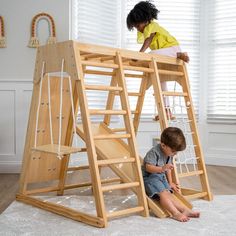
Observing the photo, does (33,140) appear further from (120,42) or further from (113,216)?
(120,42)

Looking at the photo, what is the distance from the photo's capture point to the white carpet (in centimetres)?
235

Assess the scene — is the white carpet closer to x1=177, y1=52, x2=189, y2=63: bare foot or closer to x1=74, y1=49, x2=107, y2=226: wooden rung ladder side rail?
x1=74, y1=49, x2=107, y2=226: wooden rung ladder side rail

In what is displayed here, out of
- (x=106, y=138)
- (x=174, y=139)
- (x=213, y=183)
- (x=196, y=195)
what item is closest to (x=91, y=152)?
(x=106, y=138)

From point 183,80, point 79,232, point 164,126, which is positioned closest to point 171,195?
point 164,126

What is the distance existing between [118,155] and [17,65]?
191cm

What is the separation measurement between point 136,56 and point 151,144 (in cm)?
239

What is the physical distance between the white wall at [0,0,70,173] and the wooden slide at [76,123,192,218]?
1277 mm

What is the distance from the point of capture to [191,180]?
4059 mm

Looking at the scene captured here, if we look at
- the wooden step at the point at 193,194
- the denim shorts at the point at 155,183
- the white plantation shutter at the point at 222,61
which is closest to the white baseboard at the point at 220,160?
the white plantation shutter at the point at 222,61

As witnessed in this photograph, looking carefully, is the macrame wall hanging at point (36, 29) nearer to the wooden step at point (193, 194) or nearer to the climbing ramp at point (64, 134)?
the climbing ramp at point (64, 134)

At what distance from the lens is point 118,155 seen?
10.5 ft

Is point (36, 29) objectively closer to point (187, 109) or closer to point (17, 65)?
point (17, 65)

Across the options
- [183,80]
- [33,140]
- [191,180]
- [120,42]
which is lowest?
[191,180]

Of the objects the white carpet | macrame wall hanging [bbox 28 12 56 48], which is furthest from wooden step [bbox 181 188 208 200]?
macrame wall hanging [bbox 28 12 56 48]
